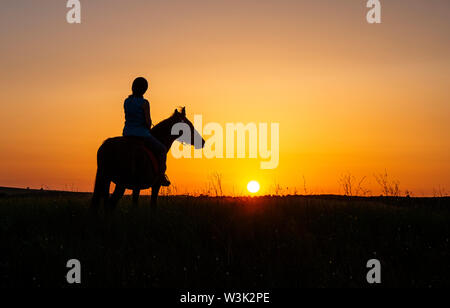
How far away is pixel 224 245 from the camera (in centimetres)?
992

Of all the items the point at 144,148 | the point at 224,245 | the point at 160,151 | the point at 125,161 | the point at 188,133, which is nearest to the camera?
the point at 224,245

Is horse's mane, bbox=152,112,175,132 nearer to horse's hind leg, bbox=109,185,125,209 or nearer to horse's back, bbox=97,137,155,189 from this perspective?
horse's back, bbox=97,137,155,189

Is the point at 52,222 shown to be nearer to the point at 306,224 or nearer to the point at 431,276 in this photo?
the point at 306,224

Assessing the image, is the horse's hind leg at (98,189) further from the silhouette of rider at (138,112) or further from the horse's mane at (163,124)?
the horse's mane at (163,124)

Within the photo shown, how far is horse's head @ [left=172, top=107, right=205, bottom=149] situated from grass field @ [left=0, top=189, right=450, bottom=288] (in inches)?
79.2

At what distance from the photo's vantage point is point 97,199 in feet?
40.1

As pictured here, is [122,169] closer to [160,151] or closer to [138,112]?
[160,151]

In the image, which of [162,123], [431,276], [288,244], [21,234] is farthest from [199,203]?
[431,276]

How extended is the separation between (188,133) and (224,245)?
4814 mm

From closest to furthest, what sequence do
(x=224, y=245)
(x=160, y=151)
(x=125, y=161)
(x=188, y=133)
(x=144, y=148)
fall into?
(x=224, y=245)
(x=125, y=161)
(x=144, y=148)
(x=160, y=151)
(x=188, y=133)

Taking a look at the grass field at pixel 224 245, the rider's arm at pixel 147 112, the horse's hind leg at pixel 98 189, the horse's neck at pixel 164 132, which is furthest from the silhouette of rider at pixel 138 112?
the grass field at pixel 224 245

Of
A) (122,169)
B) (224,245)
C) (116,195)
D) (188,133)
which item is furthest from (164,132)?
(224,245)

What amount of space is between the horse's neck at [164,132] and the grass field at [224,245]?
1.76 meters
